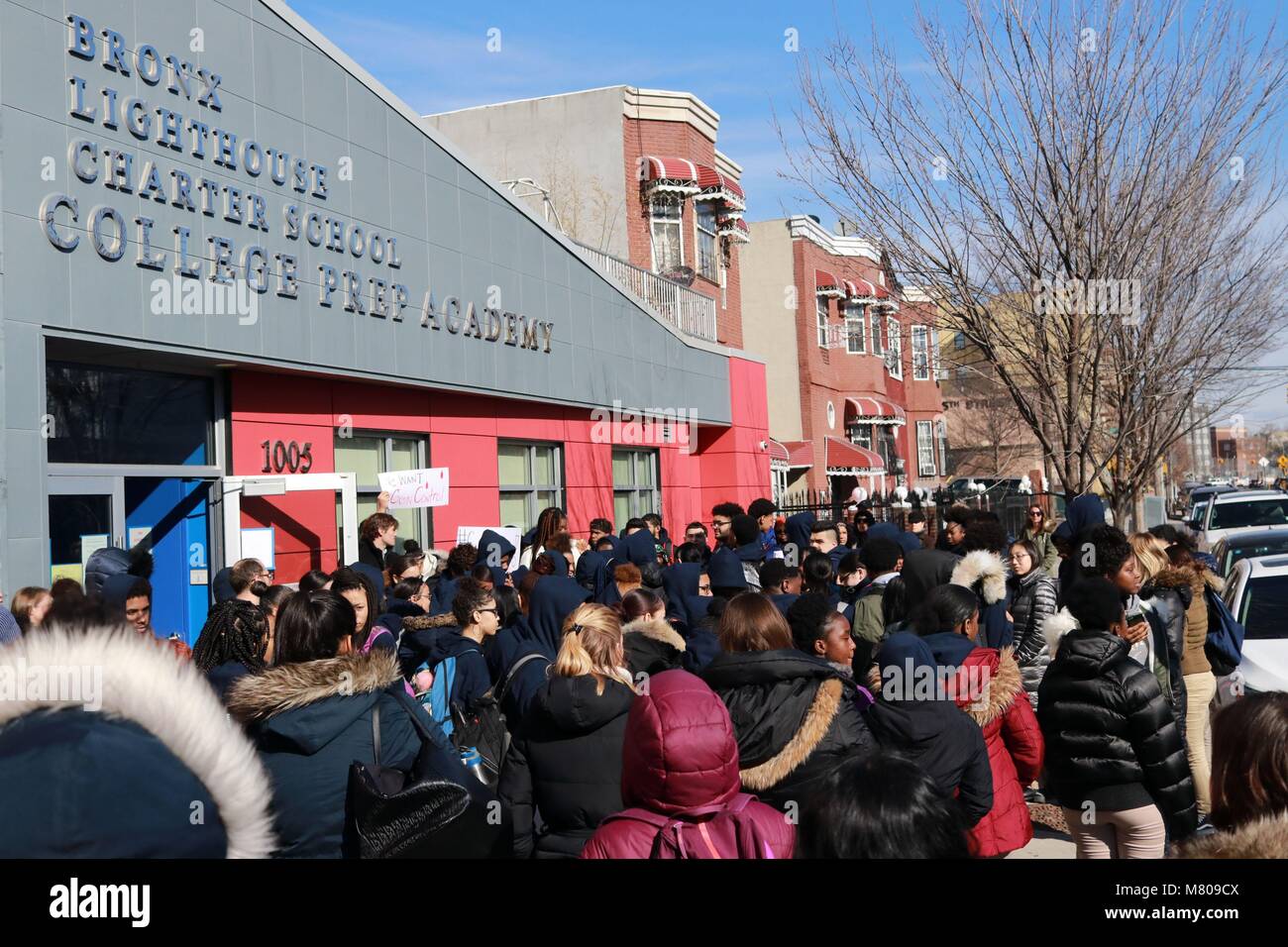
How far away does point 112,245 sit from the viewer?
9.47 meters

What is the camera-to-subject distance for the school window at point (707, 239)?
2745cm

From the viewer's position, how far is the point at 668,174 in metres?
25.6

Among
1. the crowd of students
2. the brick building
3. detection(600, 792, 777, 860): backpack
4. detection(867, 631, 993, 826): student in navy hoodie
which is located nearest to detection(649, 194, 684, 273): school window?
the brick building

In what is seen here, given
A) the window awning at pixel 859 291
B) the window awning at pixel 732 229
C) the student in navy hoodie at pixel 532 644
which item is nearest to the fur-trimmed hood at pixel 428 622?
the student in navy hoodie at pixel 532 644

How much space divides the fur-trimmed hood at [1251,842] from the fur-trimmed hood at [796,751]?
6.12ft

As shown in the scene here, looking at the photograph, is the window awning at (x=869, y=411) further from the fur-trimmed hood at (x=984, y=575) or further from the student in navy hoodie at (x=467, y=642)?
the student in navy hoodie at (x=467, y=642)

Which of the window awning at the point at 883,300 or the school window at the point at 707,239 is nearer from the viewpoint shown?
the school window at the point at 707,239

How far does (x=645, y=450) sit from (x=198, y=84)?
41.8 feet

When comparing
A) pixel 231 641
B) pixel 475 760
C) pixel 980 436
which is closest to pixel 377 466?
pixel 231 641

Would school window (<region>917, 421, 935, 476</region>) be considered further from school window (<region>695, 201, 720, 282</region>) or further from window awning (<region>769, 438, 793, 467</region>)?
school window (<region>695, 201, 720, 282</region>)

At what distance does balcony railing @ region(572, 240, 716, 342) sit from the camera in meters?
20.7

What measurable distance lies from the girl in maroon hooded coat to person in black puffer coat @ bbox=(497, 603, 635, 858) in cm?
102
